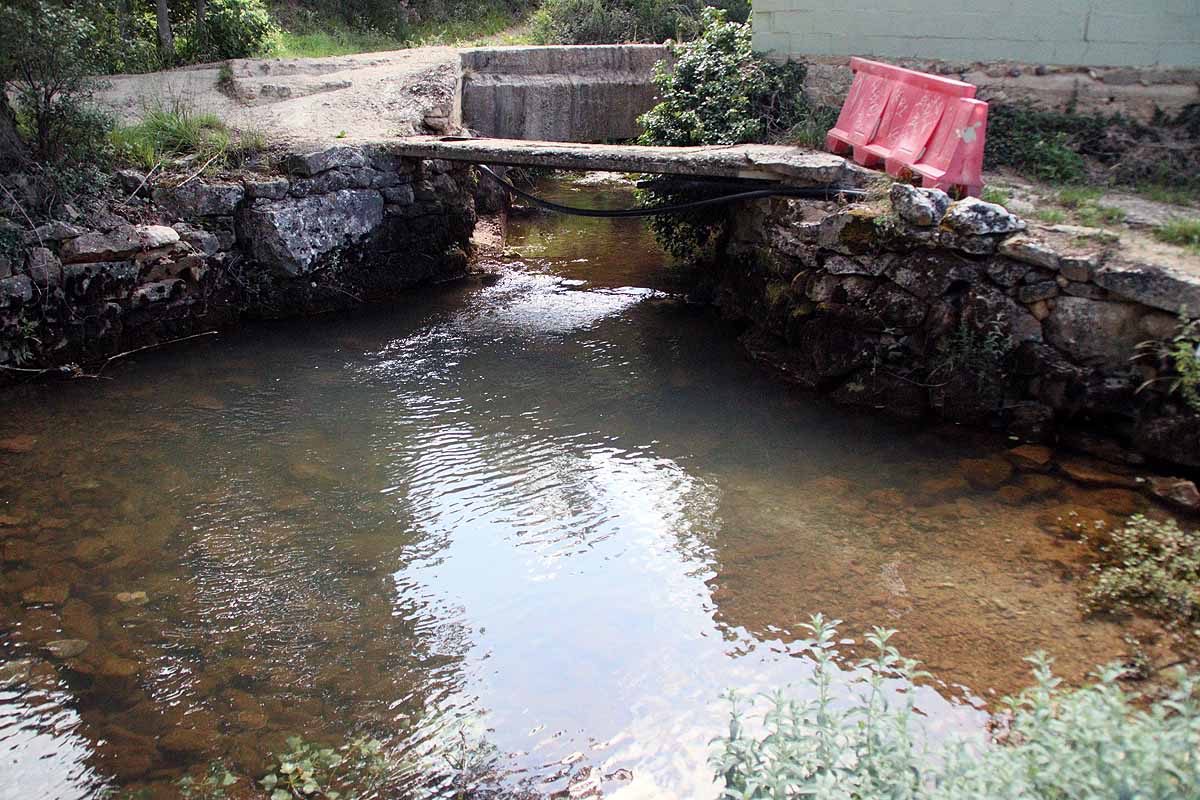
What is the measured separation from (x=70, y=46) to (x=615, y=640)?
6774 millimetres

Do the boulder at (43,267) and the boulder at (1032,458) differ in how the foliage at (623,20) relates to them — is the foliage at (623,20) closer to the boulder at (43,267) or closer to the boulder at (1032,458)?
the boulder at (43,267)

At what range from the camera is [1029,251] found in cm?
603

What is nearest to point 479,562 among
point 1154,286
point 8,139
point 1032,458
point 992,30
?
point 1032,458

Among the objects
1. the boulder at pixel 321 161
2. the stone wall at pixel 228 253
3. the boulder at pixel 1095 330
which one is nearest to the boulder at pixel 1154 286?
the boulder at pixel 1095 330

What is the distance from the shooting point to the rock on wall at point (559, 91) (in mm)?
12242

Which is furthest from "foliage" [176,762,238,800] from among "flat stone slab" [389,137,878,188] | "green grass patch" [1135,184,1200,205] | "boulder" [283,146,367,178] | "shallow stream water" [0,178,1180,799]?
"green grass patch" [1135,184,1200,205]

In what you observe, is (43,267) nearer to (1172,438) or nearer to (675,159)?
(675,159)

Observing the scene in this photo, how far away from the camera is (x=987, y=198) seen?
268 inches

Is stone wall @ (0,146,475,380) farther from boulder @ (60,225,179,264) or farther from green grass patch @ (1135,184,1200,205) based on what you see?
green grass patch @ (1135,184,1200,205)

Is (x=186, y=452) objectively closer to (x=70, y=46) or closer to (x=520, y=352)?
(x=520, y=352)

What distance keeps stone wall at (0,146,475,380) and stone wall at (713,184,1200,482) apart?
4113 millimetres

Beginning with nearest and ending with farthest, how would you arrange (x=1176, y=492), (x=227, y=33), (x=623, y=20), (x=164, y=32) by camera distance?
(x=1176, y=492) → (x=164, y=32) → (x=227, y=33) → (x=623, y=20)

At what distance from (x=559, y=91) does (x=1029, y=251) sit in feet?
26.6

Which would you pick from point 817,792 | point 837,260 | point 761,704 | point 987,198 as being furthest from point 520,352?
point 817,792
